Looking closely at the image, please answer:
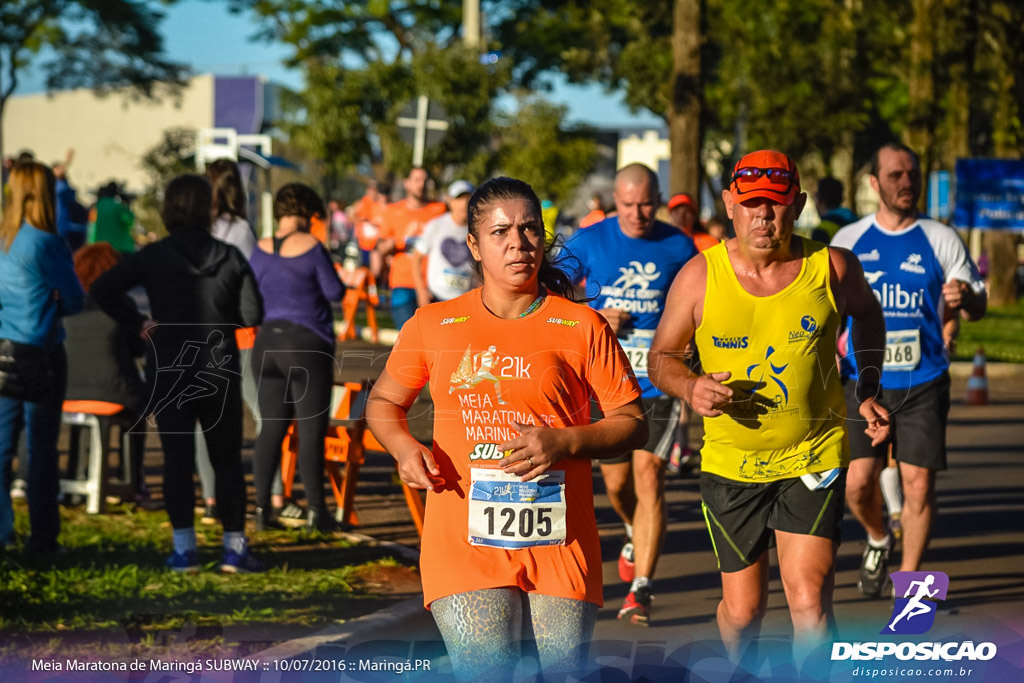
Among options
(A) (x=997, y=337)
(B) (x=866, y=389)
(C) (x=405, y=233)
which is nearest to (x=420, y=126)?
(C) (x=405, y=233)

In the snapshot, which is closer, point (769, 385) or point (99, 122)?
point (769, 385)

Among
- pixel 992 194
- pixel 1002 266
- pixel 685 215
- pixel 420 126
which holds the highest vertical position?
pixel 992 194

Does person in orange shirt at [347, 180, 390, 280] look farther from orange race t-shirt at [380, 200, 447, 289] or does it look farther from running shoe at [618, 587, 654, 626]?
running shoe at [618, 587, 654, 626]

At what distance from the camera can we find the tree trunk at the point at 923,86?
23.5 m

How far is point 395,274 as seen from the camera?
12.9 metres

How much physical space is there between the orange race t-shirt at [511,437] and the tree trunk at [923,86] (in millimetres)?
20349

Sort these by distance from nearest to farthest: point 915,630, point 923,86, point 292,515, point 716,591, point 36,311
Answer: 1. point 915,630
2. point 36,311
3. point 716,591
4. point 292,515
5. point 923,86

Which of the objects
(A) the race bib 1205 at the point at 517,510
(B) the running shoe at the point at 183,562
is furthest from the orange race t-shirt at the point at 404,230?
(A) the race bib 1205 at the point at 517,510

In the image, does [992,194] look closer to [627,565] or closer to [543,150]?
[543,150]

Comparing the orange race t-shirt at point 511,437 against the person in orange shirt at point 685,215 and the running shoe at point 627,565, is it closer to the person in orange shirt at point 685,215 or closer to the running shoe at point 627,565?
the running shoe at point 627,565

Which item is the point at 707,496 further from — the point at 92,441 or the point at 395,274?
the point at 395,274

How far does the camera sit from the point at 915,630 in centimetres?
608

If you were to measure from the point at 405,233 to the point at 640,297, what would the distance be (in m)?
7.18

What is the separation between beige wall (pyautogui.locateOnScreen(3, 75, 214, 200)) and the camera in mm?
68688
